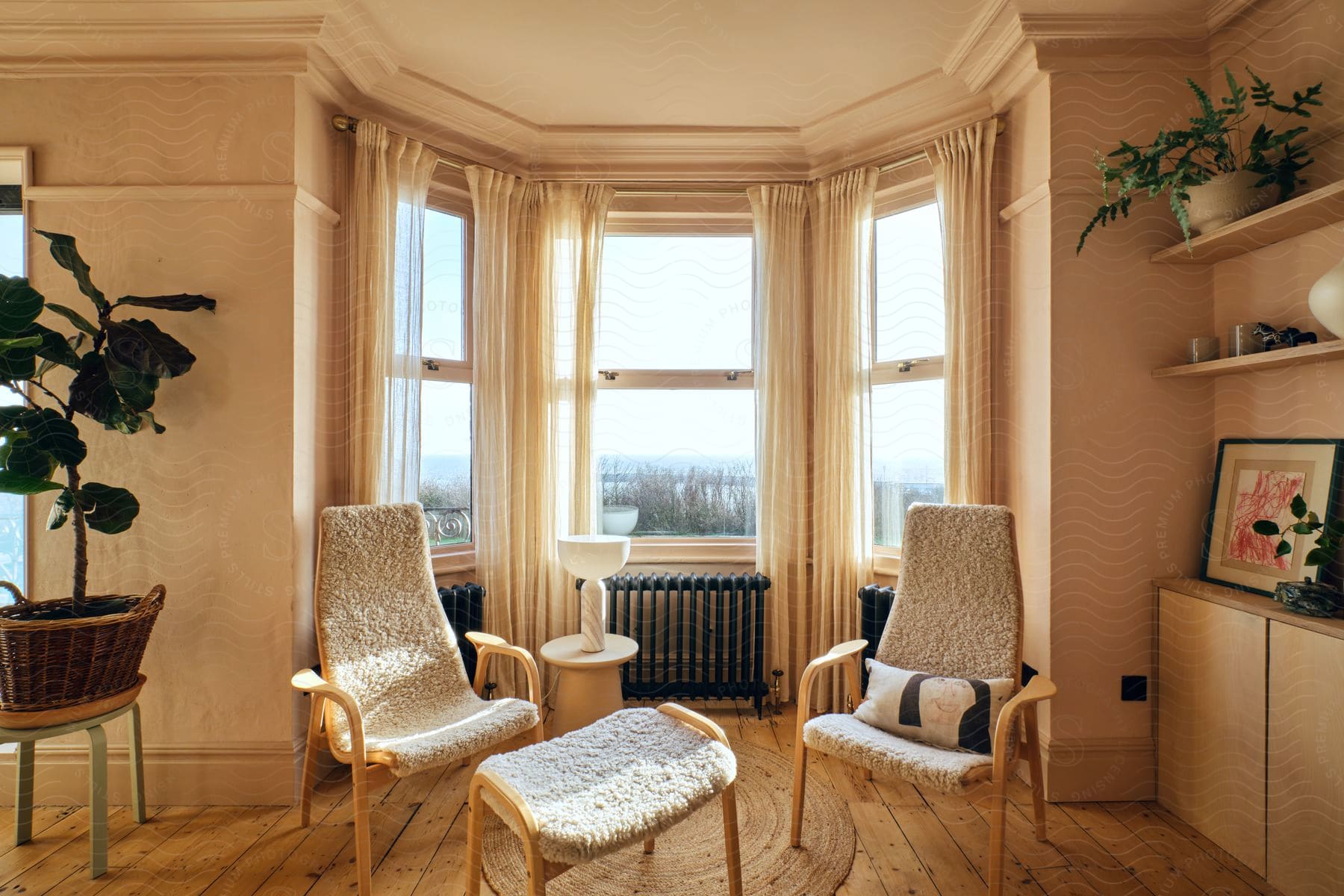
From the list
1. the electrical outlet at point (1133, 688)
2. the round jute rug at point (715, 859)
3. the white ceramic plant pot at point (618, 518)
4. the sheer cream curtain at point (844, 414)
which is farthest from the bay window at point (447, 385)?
the electrical outlet at point (1133, 688)

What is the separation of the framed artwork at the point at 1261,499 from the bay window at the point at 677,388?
169 cm

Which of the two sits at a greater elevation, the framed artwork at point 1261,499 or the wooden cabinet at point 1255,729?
the framed artwork at point 1261,499

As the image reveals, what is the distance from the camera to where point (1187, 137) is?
6.35 ft

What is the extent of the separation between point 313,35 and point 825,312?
2.08m

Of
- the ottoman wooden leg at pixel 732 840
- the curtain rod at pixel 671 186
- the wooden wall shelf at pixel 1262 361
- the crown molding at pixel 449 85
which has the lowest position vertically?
the ottoman wooden leg at pixel 732 840

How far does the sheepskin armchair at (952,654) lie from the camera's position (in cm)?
171

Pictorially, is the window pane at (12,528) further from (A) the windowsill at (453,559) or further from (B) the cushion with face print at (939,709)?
(B) the cushion with face print at (939,709)

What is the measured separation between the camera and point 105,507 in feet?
6.26

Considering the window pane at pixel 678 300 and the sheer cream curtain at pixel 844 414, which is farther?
the window pane at pixel 678 300

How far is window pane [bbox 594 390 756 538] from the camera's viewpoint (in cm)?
311

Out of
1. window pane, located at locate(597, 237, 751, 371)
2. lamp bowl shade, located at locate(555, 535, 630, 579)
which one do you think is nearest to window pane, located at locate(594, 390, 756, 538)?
window pane, located at locate(597, 237, 751, 371)

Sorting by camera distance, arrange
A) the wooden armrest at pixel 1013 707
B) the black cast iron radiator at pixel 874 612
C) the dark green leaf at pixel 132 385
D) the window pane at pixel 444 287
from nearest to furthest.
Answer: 1. the wooden armrest at pixel 1013 707
2. the dark green leaf at pixel 132 385
3. the black cast iron radiator at pixel 874 612
4. the window pane at pixel 444 287

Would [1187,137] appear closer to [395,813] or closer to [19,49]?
[395,813]

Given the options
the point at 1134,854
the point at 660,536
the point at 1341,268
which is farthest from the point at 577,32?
the point at 1134,854
